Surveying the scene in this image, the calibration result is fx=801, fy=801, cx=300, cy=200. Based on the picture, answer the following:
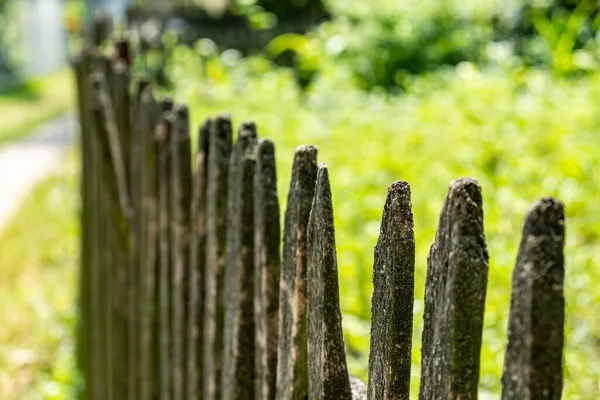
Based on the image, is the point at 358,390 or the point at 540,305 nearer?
the point at 540,305

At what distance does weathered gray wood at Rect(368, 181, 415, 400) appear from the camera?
3.39ft

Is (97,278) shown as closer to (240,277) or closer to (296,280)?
(240,277)

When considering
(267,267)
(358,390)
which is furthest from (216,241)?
(358,390)

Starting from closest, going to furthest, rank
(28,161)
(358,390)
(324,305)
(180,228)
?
→ (324,305)
(358,390)
(180,228)
(28,161)

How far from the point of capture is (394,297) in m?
1.06

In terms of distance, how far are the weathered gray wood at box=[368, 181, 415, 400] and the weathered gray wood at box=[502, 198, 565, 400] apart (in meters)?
0.22

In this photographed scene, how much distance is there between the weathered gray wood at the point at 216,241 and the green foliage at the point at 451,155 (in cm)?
42

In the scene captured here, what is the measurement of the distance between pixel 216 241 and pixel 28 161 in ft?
34.4

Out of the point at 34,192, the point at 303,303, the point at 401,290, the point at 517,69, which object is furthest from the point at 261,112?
the point at 34,192

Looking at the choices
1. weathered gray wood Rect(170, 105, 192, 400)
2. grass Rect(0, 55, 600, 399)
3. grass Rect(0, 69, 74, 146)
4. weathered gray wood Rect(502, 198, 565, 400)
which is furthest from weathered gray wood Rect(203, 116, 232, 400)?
grass Rect(0, 69, 74, 146)

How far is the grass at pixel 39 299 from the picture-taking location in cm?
489

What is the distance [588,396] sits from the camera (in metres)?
2.29

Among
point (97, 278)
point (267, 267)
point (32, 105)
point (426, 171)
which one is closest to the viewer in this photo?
point (267, 267)

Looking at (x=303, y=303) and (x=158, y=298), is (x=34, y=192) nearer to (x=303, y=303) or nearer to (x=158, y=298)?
(x=158, y=298)
